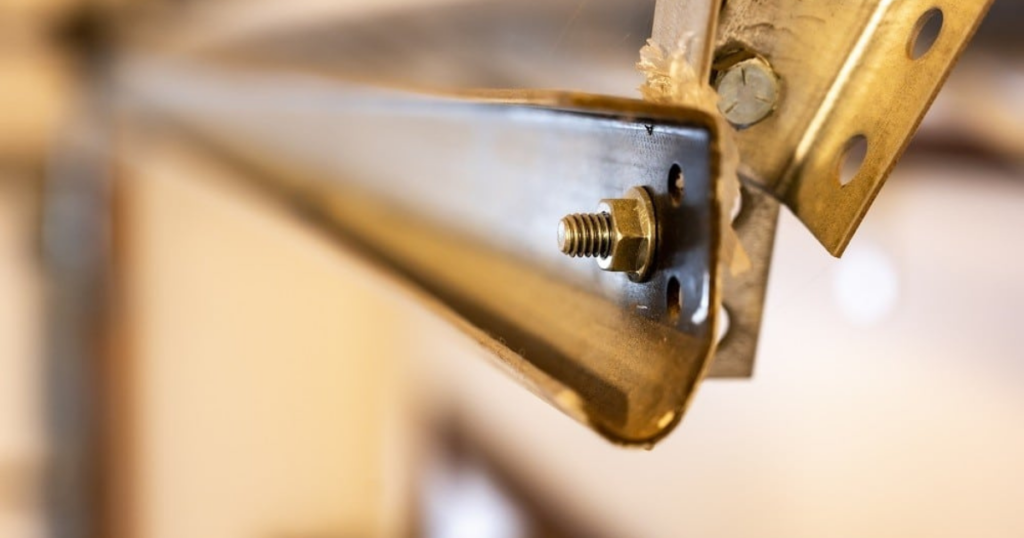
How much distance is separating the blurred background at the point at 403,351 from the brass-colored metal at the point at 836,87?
42 mm

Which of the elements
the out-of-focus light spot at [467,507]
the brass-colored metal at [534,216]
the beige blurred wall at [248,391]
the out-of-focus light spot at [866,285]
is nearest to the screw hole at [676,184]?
the brass-colored metal at [534,216]

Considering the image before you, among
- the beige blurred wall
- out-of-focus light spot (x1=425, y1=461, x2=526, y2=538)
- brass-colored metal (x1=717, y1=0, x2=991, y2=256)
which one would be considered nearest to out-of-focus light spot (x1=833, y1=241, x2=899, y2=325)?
brass-colored metal (x1=717, y1=0, x2=991, y2=256)

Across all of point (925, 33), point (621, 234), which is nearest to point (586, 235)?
point (621, 234)

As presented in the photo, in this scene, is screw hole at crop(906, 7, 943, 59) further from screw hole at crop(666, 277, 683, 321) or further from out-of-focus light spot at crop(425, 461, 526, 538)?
out-of-focus light spot at crop(425, 461, 526, 538)

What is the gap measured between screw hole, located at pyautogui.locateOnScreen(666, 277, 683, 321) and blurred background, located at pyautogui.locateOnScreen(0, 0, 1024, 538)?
0.09 m

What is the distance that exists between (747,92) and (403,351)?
1.04m

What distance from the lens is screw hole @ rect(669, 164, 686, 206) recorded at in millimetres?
156

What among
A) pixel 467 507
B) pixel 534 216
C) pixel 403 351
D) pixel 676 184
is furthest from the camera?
pixel 403 351

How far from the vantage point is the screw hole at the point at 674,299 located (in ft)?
0.52

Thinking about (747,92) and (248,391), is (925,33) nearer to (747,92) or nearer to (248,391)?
(747,92)

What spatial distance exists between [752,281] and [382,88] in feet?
0.72

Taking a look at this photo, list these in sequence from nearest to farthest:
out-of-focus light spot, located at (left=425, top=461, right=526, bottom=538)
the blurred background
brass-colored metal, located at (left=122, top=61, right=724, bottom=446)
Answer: brass-colored metal, located at (left=122, top=61, right=724, bottom=446)
the blurred background
out-of-focus light spot, located at (left=425, top=461, right=526, bottom=538)

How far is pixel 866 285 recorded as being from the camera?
33 cm

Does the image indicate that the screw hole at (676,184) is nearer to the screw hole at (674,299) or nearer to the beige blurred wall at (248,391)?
the screw hole at (674,299)
